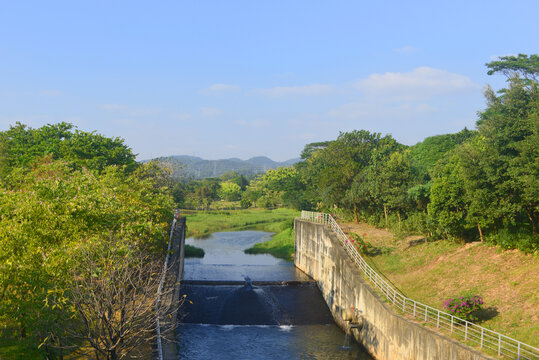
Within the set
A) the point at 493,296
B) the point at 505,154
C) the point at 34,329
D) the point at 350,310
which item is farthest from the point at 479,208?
the point at 34,329

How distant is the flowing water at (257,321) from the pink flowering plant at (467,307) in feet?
25.9

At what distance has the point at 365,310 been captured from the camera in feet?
90.1

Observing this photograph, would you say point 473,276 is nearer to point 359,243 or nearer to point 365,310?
point 365,310

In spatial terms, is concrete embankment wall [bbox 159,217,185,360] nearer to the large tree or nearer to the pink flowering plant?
the pink flowering plant

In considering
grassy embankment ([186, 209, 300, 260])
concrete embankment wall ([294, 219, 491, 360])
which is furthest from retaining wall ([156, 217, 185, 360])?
grassy embankment ([186, 209, 300, 260])

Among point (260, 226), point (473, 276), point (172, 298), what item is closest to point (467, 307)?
Result: point (473, 276)

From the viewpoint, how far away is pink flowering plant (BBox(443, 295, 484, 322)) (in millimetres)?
20406

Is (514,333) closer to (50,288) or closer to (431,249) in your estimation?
(431,249)

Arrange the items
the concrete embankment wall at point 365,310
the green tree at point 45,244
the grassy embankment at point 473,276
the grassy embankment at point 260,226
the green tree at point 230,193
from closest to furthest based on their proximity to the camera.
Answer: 1. the green tree at point 45,244
2. the concrete embankment wall at point 365,310
3. the grassy embankment at point 473,276
4. the grassy embankment at point 260,226
5. the green tree at point 230,193

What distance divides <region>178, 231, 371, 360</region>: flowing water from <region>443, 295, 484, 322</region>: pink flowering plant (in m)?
7.91

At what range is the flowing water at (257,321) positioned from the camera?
27.1m

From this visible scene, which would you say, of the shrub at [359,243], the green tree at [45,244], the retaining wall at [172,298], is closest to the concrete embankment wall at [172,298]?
the retaining wall at [172,298]

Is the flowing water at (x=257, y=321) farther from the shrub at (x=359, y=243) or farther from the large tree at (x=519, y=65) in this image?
the large tree at (x=519, y=65)

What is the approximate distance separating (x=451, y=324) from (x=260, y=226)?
229 ft
